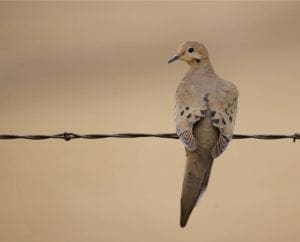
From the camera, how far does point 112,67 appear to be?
2.50 metres

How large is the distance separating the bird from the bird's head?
0.24ft

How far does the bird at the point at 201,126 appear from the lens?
1.42 metres

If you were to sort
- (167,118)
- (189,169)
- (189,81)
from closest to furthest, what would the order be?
(189,169) → (189,81) → (167,118)

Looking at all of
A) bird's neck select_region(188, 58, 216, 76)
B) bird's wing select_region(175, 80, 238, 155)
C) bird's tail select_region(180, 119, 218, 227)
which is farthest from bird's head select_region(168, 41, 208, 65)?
bird's tail select_region(180, 119, 218, 227)

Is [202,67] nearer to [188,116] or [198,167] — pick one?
[188,116]

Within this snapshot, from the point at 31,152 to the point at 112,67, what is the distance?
0.45 metres

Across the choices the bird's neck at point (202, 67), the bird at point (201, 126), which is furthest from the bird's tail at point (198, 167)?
the bird's neck at point (202, 67)

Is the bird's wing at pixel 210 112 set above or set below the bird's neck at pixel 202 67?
below

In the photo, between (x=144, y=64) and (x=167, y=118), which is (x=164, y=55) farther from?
(x=167, y=118)

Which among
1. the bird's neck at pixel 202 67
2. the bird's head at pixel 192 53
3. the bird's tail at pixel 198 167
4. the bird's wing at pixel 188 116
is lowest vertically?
the bird's tail at pixel 198 167

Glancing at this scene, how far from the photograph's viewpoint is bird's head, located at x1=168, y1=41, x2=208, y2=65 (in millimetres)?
1643

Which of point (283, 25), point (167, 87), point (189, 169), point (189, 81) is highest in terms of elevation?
point (283, 25)

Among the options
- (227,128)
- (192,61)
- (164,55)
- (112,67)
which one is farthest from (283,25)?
(227,128)

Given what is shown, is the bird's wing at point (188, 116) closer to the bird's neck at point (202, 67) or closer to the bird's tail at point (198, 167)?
the bird's tail at point (198, 167)
